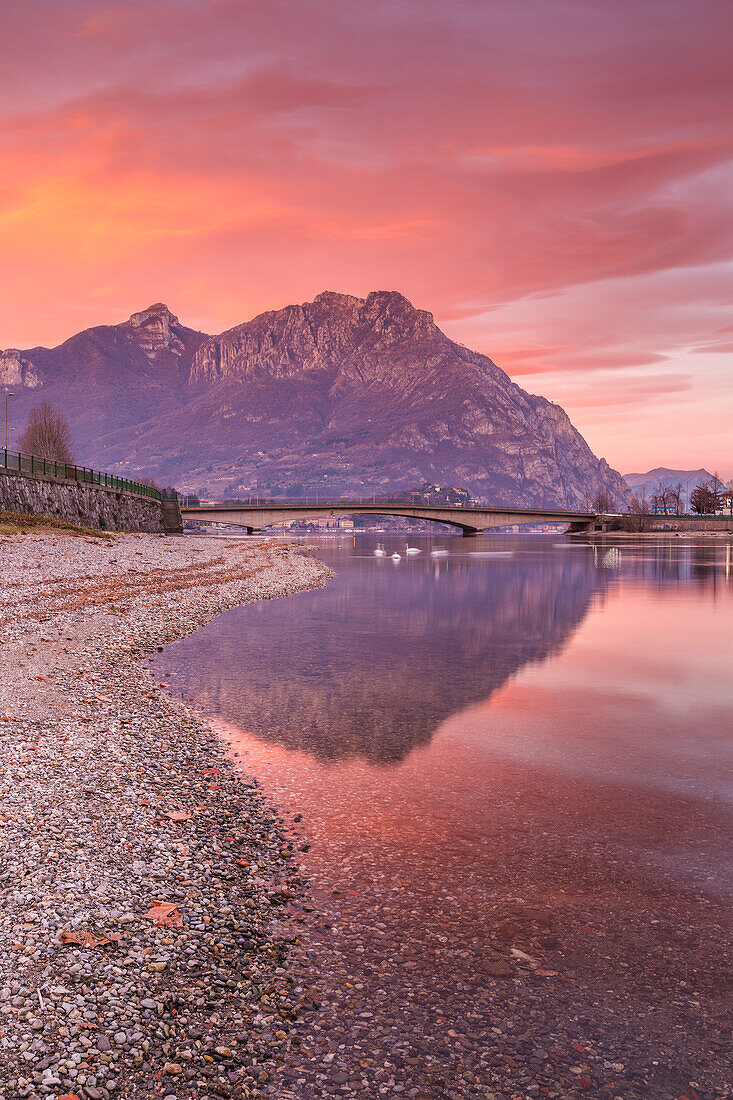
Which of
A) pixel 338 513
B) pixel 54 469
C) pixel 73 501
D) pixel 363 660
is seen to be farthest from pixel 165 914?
pixel 338 513

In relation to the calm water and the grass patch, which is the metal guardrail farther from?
the calm water

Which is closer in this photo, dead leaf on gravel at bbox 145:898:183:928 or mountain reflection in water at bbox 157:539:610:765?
dead leaf on gravel at bbox 145:898:183:928

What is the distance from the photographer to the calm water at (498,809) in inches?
267

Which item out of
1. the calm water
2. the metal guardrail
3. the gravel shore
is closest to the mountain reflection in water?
the calm water

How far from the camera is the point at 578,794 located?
1166 centimetres

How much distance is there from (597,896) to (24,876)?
603 centimetres

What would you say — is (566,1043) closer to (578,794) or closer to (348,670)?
(578,794)

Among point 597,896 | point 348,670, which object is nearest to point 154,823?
point 597,896

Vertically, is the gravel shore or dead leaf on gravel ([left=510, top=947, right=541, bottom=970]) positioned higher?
the gravel shore

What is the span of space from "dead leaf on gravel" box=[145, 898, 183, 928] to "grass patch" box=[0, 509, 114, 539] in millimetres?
49721

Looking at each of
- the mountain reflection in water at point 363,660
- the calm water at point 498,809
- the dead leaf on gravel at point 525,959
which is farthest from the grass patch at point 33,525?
the dead leaf on gravel at point 525,959

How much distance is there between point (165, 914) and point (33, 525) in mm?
58107

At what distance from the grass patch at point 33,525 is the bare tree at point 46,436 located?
61445mm

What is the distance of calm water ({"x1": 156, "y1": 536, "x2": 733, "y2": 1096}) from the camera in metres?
6.79
